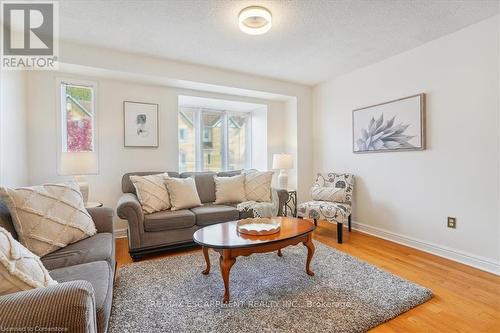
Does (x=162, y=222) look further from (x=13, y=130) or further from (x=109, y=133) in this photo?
(x=13, y=130)

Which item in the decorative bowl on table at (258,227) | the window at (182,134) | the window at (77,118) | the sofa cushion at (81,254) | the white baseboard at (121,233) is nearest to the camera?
the sofa cushion at (81,254)

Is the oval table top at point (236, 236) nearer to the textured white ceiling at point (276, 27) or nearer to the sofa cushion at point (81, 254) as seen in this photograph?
the sofa cushion at point (81, 254)

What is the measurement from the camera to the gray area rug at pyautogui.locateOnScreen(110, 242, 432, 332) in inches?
62.0

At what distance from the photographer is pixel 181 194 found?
3020 millimetres

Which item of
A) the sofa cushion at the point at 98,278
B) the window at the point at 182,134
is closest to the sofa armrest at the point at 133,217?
the sofa cushion at the point at 98,278

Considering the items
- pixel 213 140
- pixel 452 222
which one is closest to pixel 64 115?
pixel 213 140

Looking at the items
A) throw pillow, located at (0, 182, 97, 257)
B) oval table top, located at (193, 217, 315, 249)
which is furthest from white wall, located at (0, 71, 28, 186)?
oval table top, located at (193, 217, 315, 249)

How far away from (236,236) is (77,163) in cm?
189

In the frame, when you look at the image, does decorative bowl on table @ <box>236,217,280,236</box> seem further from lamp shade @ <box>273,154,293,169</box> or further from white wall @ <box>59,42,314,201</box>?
white wall @ <box>59,42,314,201</box>

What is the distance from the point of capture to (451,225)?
2629mm

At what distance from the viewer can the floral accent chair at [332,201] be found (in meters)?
3.10

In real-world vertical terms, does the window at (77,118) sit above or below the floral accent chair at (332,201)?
above

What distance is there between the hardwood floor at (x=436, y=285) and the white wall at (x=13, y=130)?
50.3 inches

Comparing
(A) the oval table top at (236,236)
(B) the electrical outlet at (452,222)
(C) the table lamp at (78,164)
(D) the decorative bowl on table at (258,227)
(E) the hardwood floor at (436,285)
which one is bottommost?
(E) the hardwood floor at (436,285)
